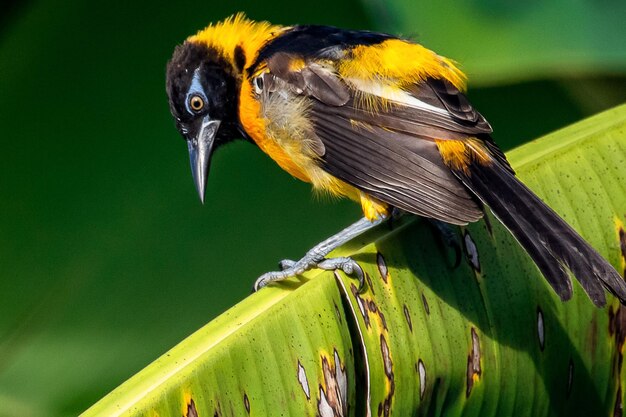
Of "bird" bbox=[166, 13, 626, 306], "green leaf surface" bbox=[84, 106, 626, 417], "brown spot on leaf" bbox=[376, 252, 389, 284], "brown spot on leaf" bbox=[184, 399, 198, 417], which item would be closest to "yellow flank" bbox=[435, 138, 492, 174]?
"bird" bbox=[166, 13, 626, 306]

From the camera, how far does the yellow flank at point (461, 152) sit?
8.53ft

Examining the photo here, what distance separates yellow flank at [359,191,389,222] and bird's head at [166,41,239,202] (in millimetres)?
605

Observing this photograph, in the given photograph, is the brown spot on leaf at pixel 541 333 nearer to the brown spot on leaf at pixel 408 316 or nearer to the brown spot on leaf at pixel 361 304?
the brown spot on leaf at pixel 408 316

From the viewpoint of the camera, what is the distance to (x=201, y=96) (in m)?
3.22

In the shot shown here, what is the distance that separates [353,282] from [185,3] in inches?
74.8

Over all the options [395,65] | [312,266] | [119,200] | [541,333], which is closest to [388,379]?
[541,333]

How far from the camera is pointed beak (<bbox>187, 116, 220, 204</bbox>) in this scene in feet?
10.1

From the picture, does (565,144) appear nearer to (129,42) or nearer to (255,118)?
(255,118)

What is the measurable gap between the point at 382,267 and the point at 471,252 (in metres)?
0.27

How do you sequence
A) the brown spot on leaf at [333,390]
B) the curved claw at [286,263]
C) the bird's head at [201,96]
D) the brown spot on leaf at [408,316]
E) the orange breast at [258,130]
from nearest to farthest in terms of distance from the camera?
the brown spot on leaf at [333,390], the brown spot on leaf at [408,316], the curved claw at [286,263], the orange breast at [258,130], the bird's head at [201,96]

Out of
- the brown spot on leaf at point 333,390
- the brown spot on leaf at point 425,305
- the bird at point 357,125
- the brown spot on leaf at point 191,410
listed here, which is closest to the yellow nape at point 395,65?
the bird at point 357,125

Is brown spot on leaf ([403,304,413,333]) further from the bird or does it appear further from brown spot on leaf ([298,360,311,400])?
brown spot on leaf ([298,360,311,400])

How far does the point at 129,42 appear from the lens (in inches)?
139

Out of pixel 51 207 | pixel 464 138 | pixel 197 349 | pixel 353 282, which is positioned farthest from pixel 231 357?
pixel 51 207
